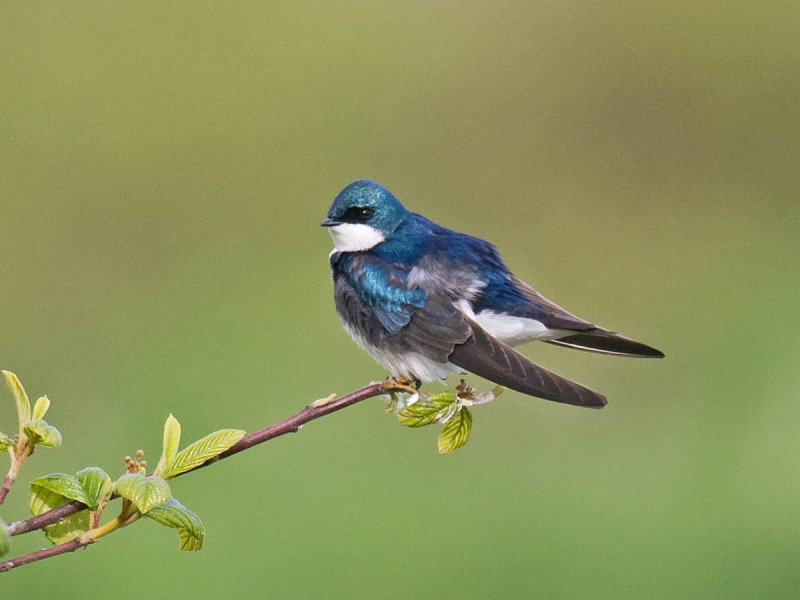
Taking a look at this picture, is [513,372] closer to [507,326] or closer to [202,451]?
[507,326]

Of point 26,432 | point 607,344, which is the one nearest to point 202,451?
point 26,432

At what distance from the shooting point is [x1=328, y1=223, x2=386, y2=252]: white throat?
227 cm

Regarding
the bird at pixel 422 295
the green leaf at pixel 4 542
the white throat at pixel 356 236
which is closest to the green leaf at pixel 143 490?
the green leaf at pixel 4 542

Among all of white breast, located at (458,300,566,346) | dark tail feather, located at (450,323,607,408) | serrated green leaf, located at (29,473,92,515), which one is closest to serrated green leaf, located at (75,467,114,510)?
serrated green leaf, located at (29,473,92,515)

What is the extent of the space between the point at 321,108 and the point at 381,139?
68 cm

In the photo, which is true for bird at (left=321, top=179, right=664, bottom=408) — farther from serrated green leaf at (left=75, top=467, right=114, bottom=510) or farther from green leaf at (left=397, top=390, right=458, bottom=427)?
serrated green leaf at (left=75, top=467, right=114, bottom=510)

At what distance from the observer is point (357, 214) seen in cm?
226

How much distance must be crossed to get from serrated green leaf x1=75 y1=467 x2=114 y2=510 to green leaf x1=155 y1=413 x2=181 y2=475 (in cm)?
6

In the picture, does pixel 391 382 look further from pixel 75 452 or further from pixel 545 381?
pixel 75 452

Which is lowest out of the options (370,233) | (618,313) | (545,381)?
(618,313)

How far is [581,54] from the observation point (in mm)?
9836

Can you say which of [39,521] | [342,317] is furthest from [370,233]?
[39,521]

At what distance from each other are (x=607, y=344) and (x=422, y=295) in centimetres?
44

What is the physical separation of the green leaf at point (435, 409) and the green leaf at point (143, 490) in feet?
1.14
